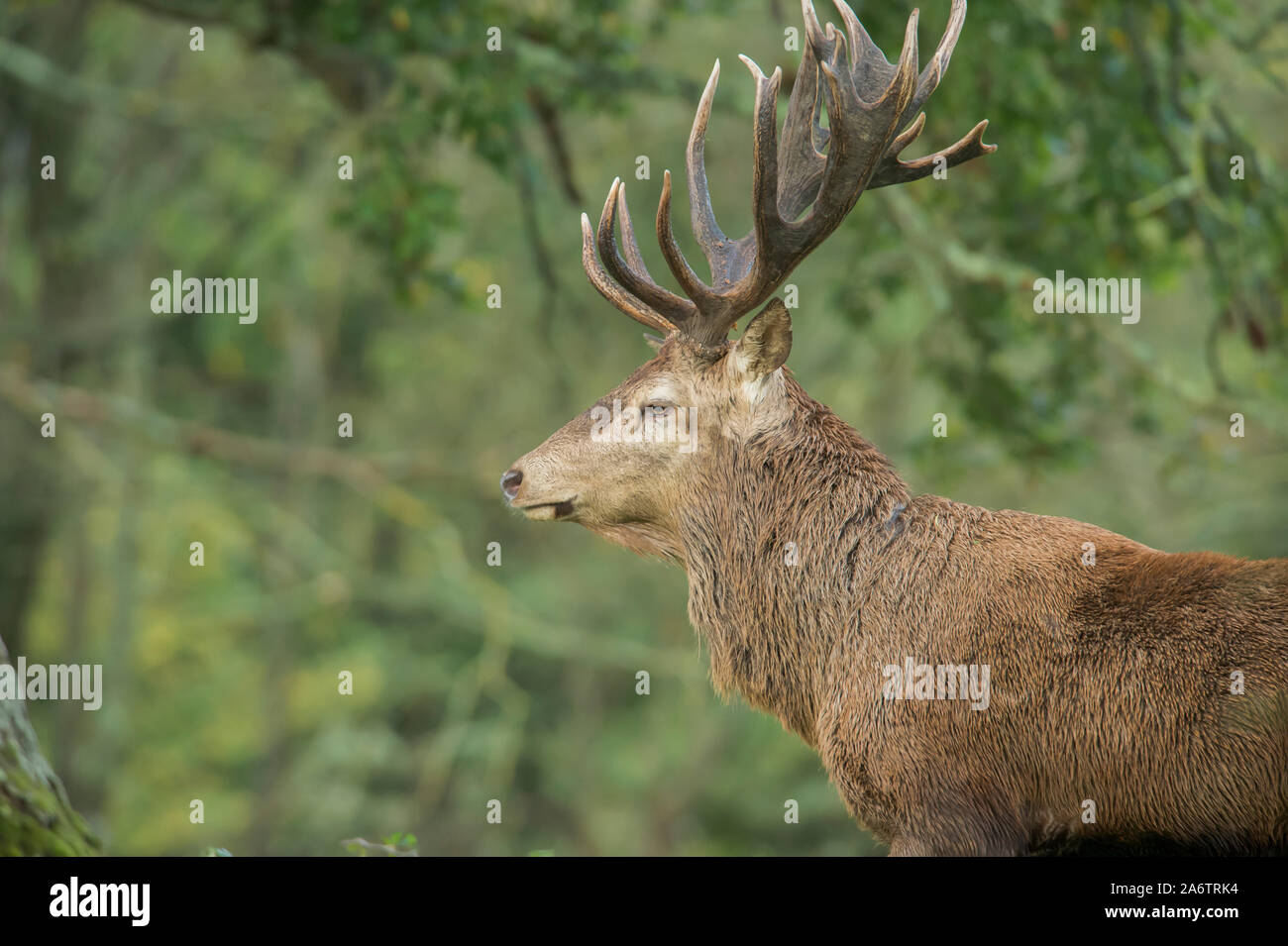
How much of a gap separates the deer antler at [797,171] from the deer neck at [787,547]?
58 centimetres

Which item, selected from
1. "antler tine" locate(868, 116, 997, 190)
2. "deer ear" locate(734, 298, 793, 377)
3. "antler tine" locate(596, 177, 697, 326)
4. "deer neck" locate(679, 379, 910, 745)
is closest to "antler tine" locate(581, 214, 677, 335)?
"antler tine" locate(596, 177, 697, 326)

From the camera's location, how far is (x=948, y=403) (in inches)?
476

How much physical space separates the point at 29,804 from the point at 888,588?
3.36m

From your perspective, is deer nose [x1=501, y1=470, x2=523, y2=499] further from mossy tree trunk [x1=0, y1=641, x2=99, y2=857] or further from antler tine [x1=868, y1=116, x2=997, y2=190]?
mossy tree trunk [x1=0, y1=641, x2=99, y2=857]

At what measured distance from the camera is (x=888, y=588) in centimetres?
522

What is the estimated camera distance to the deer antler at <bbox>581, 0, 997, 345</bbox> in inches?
203

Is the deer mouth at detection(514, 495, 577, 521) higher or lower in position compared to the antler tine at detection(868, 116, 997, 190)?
lower

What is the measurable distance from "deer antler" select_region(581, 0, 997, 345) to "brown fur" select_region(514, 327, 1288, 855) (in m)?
0.28

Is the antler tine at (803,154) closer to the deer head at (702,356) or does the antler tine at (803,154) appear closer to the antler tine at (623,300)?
the deer head at (702,356)

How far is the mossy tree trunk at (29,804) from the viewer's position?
197 inches

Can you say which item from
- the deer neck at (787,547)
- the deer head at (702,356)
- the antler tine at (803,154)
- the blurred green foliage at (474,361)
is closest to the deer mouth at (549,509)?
the deer head at (702,356)
